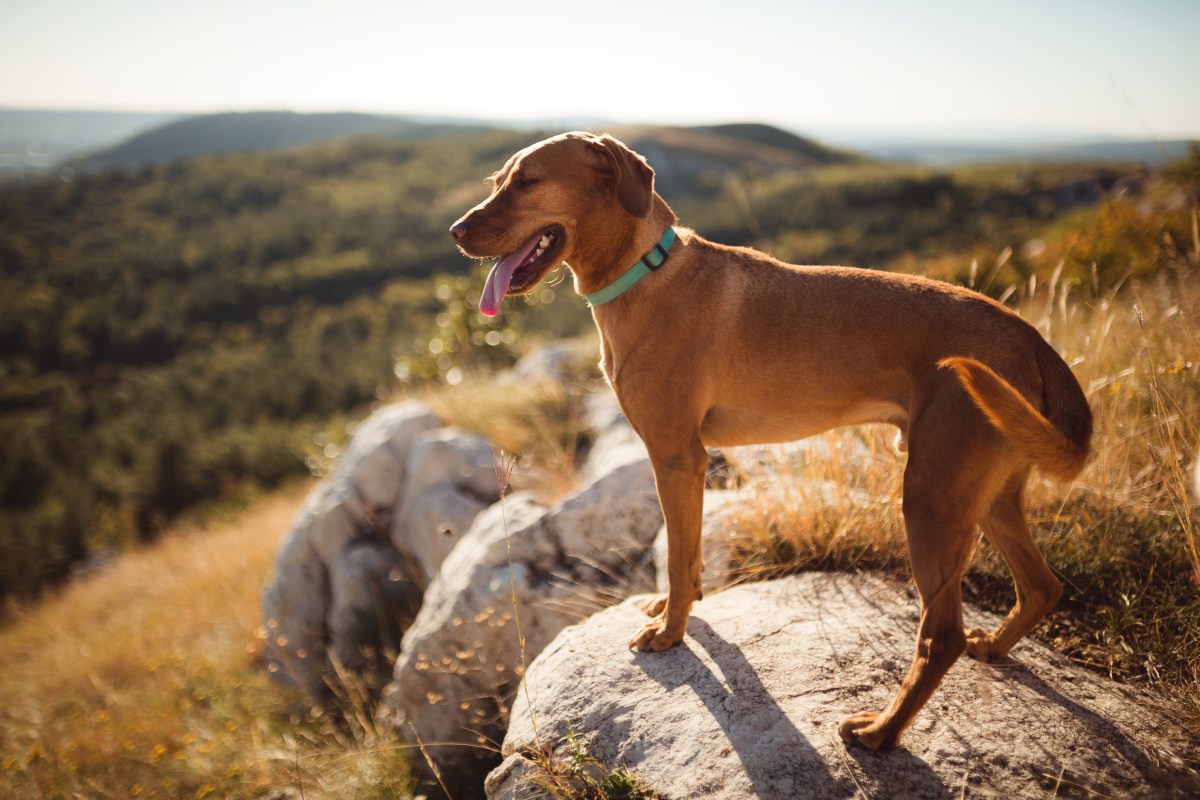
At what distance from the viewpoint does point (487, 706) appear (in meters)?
4.16

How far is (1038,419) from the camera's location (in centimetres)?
196

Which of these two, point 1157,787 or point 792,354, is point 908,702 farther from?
point 792,354

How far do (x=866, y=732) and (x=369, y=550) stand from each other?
561 cm

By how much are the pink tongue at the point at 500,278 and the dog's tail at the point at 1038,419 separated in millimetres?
1716

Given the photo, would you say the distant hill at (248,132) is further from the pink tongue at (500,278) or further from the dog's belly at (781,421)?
the dog's belly at (781,421)

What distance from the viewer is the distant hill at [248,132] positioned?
421ft

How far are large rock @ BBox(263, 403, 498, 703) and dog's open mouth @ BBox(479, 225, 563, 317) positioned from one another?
149 inches

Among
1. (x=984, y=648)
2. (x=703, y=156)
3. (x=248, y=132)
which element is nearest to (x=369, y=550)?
(x=984, y=648)

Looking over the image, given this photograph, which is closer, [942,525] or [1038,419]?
[1038,419]

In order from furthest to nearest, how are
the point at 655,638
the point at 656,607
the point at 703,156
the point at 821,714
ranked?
1. the point at 703,156
2. the point at 656,607
3. the point at 655,638
4. the point at 821,714

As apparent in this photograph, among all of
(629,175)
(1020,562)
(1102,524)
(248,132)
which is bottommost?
(1102,524)

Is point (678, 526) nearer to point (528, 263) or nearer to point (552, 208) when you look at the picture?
point (528, 263)

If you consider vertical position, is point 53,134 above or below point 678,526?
above

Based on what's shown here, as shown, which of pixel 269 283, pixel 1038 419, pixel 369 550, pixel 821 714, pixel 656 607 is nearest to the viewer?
pixel 1038 419
